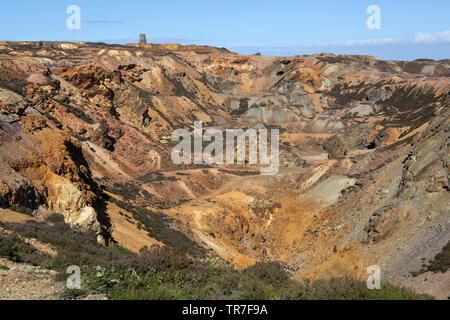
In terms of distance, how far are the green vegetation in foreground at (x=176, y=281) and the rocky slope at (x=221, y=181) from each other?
5.75 m

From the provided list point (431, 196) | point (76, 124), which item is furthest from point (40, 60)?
point (431, 196)

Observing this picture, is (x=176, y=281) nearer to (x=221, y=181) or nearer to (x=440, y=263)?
(x=440, y=263)

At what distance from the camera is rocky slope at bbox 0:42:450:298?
59.5 ft

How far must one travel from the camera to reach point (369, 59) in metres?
114

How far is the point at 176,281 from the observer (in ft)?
29.7

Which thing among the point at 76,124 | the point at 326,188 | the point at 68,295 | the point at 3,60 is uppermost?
the point at 3,60

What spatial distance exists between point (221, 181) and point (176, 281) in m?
30.2

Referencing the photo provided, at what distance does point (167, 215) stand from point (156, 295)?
20.5 m

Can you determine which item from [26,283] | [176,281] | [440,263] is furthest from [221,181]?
[26,283]

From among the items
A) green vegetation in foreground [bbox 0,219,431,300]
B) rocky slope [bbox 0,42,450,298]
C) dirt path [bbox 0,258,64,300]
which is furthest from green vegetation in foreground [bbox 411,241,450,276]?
dirt path [bbox 0,258,64,300]

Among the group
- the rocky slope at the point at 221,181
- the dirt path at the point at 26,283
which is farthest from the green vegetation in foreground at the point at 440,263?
the dirt path at the point at 26,283

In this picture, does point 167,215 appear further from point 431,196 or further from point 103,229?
point 431,196

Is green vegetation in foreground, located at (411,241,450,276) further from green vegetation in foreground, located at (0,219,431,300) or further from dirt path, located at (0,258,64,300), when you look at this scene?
dirt path, located at (0,258,64,300)
